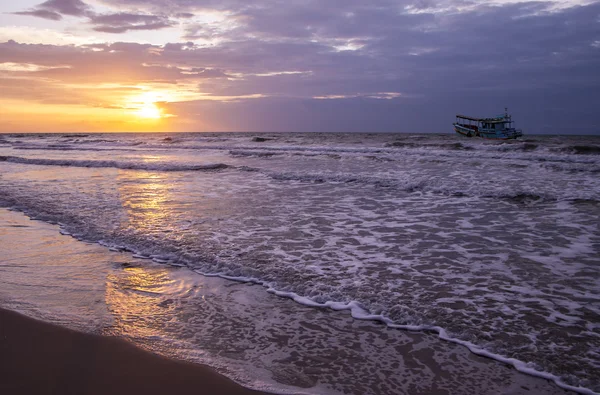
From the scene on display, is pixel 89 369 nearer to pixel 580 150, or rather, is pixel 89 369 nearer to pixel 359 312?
pixel 359 312

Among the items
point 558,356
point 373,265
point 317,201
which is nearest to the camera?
point 558,356

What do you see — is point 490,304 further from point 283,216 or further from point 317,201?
point 317,201

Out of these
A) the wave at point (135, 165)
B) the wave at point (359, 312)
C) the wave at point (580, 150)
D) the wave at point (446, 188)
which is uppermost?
the wave at point (580, 150)

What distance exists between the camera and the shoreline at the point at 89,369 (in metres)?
2.95

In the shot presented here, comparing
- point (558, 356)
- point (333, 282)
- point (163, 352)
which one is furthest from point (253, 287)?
point (558, 356)

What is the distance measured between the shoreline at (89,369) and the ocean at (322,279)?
160 millimetres

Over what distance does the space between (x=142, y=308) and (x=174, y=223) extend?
4.06m

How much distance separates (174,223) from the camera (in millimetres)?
8234

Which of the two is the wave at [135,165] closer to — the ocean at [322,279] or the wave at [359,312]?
the ocean at [322,279]

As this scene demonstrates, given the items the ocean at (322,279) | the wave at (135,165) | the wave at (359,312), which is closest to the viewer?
the wave at (359,312)

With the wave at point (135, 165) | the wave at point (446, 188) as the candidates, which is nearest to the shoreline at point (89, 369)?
the wave at point (446, 188)

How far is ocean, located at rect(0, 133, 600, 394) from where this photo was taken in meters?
3.46

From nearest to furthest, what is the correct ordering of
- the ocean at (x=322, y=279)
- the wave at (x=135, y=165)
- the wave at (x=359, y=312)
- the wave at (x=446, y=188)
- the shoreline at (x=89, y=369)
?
the shoreline at (x=89, y=369), the wave at (x=359, y=312), the ocean at (x=322, y=279), the wave at (x=446, y=188), the wave at (x=135, y=165)

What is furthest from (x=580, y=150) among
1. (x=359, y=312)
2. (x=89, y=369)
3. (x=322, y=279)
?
(x=89, y=369)
